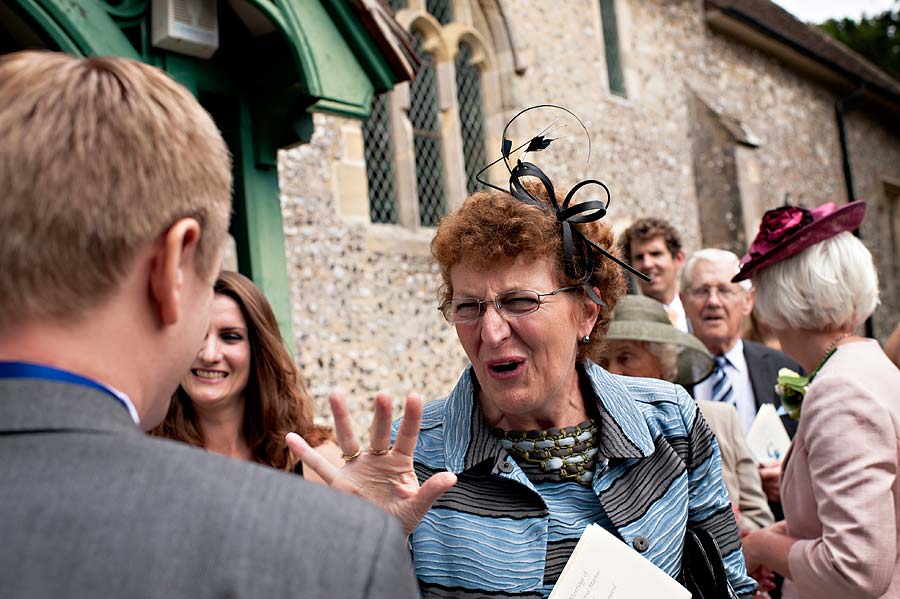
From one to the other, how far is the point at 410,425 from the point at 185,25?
244 centimetres

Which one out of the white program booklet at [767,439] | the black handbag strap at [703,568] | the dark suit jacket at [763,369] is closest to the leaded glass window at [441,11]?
the dark suit jacket at [763,369]

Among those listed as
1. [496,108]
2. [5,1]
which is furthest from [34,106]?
[496,108]

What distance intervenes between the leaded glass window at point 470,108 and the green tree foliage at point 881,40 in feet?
56.8

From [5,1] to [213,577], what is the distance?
2.97 metres

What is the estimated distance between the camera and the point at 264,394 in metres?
3.09

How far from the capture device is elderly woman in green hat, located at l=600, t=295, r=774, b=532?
3.20 meters

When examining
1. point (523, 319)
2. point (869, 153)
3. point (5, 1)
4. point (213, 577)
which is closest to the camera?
point (213, 577)

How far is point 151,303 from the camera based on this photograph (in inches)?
38.7

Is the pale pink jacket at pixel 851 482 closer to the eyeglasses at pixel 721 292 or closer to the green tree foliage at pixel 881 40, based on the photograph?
the eyeglasses at pixel 721 292

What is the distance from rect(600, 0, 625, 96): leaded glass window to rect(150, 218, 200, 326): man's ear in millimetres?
10742

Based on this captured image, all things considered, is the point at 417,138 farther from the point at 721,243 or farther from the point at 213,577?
the point at 213,577

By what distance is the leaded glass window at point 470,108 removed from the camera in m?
9.56

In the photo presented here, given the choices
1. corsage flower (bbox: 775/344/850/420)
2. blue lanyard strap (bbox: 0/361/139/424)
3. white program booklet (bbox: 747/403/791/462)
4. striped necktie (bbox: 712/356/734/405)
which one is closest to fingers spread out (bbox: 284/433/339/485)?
blue lanyard strap (bbox: 0/361/139/424)

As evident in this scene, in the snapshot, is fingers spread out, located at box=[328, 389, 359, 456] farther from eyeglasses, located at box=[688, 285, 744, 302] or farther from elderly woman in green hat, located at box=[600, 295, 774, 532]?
eyeglasses, located at box=[688, 285, 744, 302]
